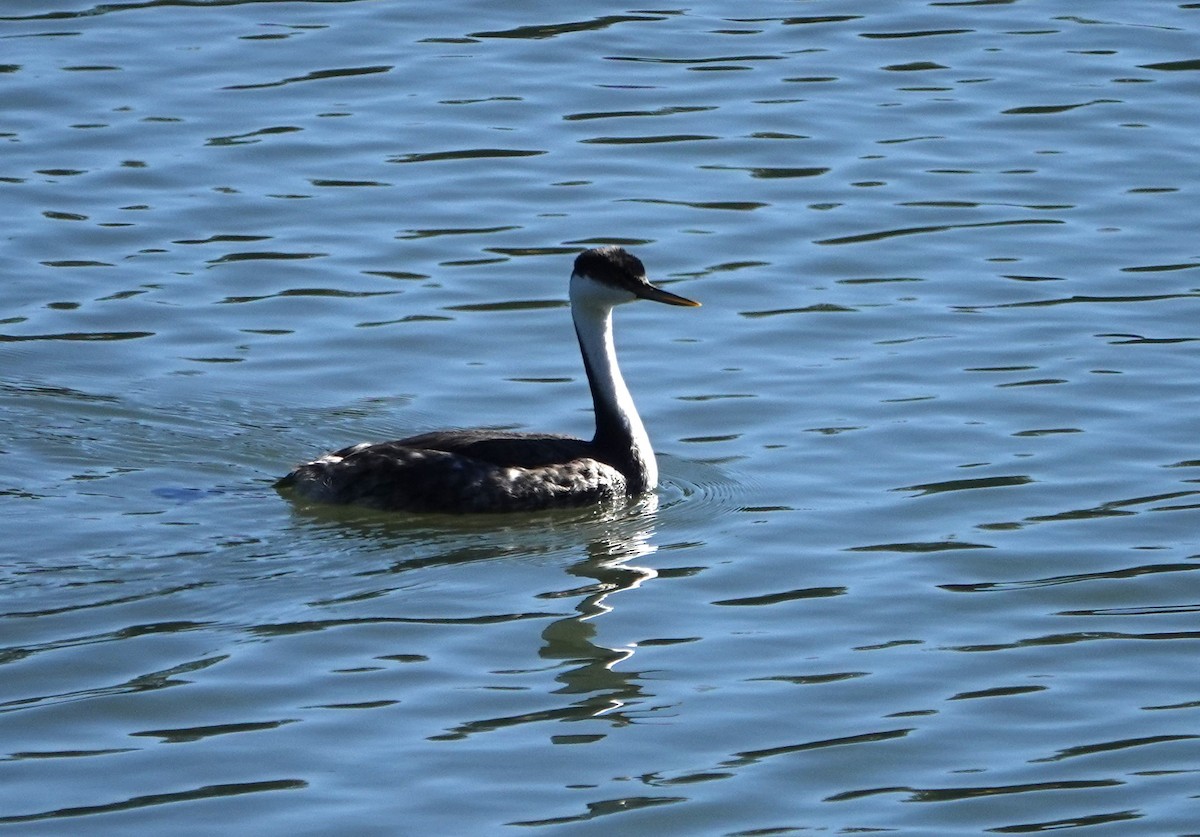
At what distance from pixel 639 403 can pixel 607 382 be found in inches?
44.0

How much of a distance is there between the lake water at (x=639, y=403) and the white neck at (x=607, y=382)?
1.04 feet

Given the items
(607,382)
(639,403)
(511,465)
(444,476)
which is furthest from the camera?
(639,403)

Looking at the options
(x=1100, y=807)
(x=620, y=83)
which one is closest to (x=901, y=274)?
(x=620, y=83)

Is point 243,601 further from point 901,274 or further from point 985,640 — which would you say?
point 901,274

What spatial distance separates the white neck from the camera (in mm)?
12922

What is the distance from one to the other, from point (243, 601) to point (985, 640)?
339 cm

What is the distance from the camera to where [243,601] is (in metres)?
10.8

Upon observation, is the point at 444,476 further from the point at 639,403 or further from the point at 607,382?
the point at 639,403

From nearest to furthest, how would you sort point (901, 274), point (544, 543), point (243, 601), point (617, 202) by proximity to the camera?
point (243, 601) < point (544, 543) < point (901, 274) < point (617, 202)

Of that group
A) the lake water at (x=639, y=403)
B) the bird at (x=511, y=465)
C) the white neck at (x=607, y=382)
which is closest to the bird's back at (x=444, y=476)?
the bird at (x=511, y=465)

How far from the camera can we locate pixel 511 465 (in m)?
12.5

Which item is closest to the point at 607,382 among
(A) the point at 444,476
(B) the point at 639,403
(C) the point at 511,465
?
(C) the point at 511,465

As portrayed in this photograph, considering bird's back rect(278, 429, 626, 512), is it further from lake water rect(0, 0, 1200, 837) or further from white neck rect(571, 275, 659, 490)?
white neck rect(571, 275, 659, 490)

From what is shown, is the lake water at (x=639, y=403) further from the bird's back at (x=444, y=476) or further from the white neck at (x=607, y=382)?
the white neck at (x=607, y=382)
